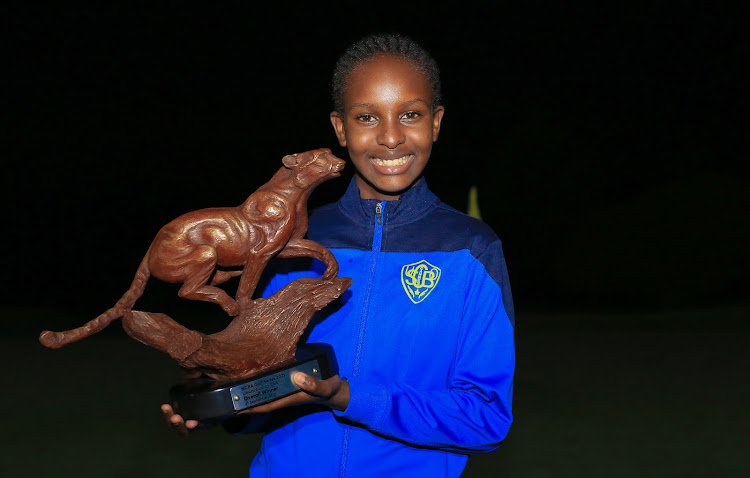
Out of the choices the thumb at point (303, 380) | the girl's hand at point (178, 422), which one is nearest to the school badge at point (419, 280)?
the thumb at point (303, 380)

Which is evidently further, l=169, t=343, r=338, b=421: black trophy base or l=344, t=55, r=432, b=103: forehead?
l=344, t=55, r=432, b=103: forehead

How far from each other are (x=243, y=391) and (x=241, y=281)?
0.22m

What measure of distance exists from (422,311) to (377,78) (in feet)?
1.54

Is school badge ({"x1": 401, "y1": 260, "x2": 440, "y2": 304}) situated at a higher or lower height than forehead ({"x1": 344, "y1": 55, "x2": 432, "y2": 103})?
lower

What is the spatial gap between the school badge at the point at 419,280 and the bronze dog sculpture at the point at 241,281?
0.52ft

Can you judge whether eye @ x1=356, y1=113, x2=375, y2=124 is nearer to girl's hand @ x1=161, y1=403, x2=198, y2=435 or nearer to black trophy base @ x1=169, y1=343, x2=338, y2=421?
black trophy base @ x1=169, y1=343, x2=338, y2=421

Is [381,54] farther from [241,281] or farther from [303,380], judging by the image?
[303,380]

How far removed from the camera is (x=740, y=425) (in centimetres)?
434

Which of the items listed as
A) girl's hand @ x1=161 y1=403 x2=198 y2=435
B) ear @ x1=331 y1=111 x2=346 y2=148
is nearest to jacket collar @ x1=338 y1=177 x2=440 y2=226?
ear @ x1=331 y1=111 x2=346 y2=148

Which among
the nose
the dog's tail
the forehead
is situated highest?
the forehead

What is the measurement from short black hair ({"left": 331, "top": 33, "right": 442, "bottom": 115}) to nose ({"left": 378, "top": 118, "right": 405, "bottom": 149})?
13cm

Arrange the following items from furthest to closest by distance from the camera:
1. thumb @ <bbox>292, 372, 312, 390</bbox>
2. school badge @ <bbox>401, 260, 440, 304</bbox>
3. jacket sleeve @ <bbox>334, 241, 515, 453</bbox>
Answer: school badge @ <bbox>401, 260, 440, 304</bbox> → jacket sleeve @ <bbox>334, 241, 515, 453</bbox> → thumb @ <bbox>292, 372, 312, 390</bbox>

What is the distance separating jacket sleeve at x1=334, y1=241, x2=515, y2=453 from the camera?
134 centimetres

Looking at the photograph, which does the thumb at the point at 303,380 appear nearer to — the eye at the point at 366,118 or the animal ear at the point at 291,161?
the animal ear at the point at 291,161
